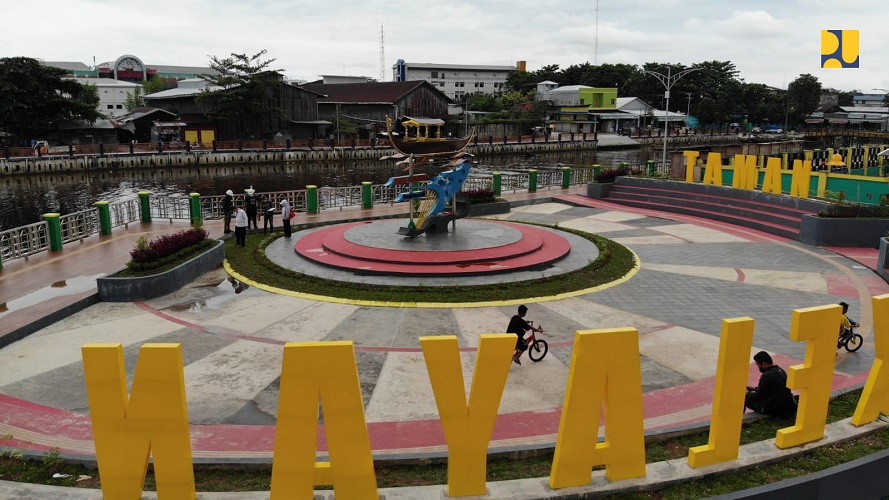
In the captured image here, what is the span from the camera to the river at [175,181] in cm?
4447

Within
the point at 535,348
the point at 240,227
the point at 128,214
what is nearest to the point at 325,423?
the point at 535,348

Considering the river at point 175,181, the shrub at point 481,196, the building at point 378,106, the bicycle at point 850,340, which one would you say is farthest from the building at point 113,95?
the bicycle at point 850,340

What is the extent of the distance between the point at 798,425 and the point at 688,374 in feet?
10.6

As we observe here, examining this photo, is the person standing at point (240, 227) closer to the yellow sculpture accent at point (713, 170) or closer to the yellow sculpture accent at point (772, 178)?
the yellow sculpture accent at point (772, 178)

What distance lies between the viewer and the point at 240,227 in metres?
22.4

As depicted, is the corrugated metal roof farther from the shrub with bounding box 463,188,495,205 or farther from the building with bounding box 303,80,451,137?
the shrub with bounding box 463,188,495,205

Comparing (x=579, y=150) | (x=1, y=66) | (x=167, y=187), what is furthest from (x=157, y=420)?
(x=579, y=150)

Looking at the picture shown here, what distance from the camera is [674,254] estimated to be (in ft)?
73.3

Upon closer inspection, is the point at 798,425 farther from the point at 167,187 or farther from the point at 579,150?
the point at 579,150

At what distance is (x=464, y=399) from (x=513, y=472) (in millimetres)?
1745

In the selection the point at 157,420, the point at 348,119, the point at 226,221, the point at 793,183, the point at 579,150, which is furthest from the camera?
the point at 579,150

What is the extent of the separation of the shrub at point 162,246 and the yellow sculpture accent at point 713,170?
2432 centimetres

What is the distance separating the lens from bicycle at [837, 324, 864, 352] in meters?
12.7

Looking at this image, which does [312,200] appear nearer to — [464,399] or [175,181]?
[464,399]
